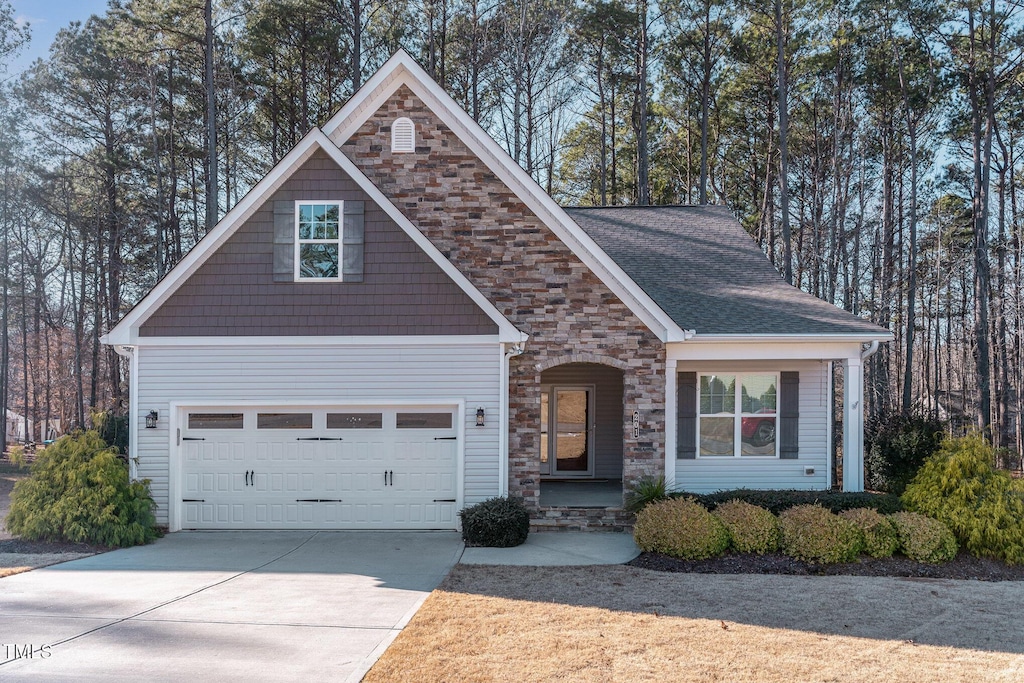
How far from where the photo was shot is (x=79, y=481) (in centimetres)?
1072

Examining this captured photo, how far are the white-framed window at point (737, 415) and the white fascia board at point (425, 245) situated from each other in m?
4.10

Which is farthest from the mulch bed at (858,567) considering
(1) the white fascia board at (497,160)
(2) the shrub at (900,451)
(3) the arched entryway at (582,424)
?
(3) the arched entryway at (582,424)

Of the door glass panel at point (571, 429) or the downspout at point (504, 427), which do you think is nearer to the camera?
the downspout at point (504, 427)

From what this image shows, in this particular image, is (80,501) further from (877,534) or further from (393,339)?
(877,534)

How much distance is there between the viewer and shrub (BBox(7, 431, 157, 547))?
10633mm

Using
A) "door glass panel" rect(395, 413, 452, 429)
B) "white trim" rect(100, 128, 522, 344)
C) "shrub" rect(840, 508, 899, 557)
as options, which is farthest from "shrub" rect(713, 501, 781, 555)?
"door glass panel" rect(395, 413, 452, 429)

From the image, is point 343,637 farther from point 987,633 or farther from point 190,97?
point 190,97

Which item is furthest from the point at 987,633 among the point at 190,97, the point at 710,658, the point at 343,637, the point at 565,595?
the point at 190,97

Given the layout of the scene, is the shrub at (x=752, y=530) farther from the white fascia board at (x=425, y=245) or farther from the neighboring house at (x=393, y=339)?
the white fascia board at (x=425, y=245)

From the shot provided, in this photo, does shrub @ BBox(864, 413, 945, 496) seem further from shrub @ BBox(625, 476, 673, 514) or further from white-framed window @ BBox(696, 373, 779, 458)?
shrub @ BBox(625, 476, 673, 514)

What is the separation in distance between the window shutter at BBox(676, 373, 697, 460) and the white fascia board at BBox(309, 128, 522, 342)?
3.61m

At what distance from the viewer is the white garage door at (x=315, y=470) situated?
39.1 ft

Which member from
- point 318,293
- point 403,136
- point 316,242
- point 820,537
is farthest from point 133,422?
point 820,537

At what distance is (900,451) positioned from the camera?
49.2ft
